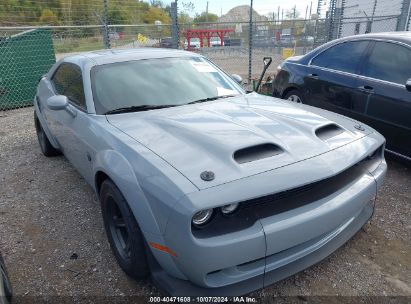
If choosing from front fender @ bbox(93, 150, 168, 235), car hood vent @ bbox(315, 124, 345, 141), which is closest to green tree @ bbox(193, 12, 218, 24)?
car hood vent @ bbox(315, 124, 345, 141)

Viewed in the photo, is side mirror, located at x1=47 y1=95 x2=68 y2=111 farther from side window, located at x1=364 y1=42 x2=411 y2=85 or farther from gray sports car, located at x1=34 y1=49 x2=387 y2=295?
side window, located at x1=364 y1=42 x2=411 y2=85

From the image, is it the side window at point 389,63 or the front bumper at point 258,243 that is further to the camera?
Answer: the side window at point 389,63

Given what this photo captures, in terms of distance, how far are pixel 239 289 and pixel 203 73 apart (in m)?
2.28

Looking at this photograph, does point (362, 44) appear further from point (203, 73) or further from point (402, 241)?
point (402, 241)

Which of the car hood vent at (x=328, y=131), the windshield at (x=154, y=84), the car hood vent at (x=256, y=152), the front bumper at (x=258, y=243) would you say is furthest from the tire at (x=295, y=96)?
the car hood vent at (x=256, y=152)

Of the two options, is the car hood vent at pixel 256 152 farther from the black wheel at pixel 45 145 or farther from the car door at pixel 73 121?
the black wheel at pixel 45 145

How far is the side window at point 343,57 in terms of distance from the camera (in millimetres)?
4566

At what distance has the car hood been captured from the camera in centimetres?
209

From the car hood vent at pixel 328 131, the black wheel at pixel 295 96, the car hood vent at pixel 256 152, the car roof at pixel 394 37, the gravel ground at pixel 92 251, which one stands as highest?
the car roof at pixel 394 37

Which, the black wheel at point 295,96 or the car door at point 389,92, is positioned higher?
the car door at point 389,92

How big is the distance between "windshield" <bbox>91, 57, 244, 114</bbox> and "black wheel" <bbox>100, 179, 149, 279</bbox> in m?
0.83

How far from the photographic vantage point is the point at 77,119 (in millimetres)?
3221

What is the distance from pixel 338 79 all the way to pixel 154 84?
2.64 metres

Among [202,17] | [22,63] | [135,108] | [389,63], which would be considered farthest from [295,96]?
[202,17]
